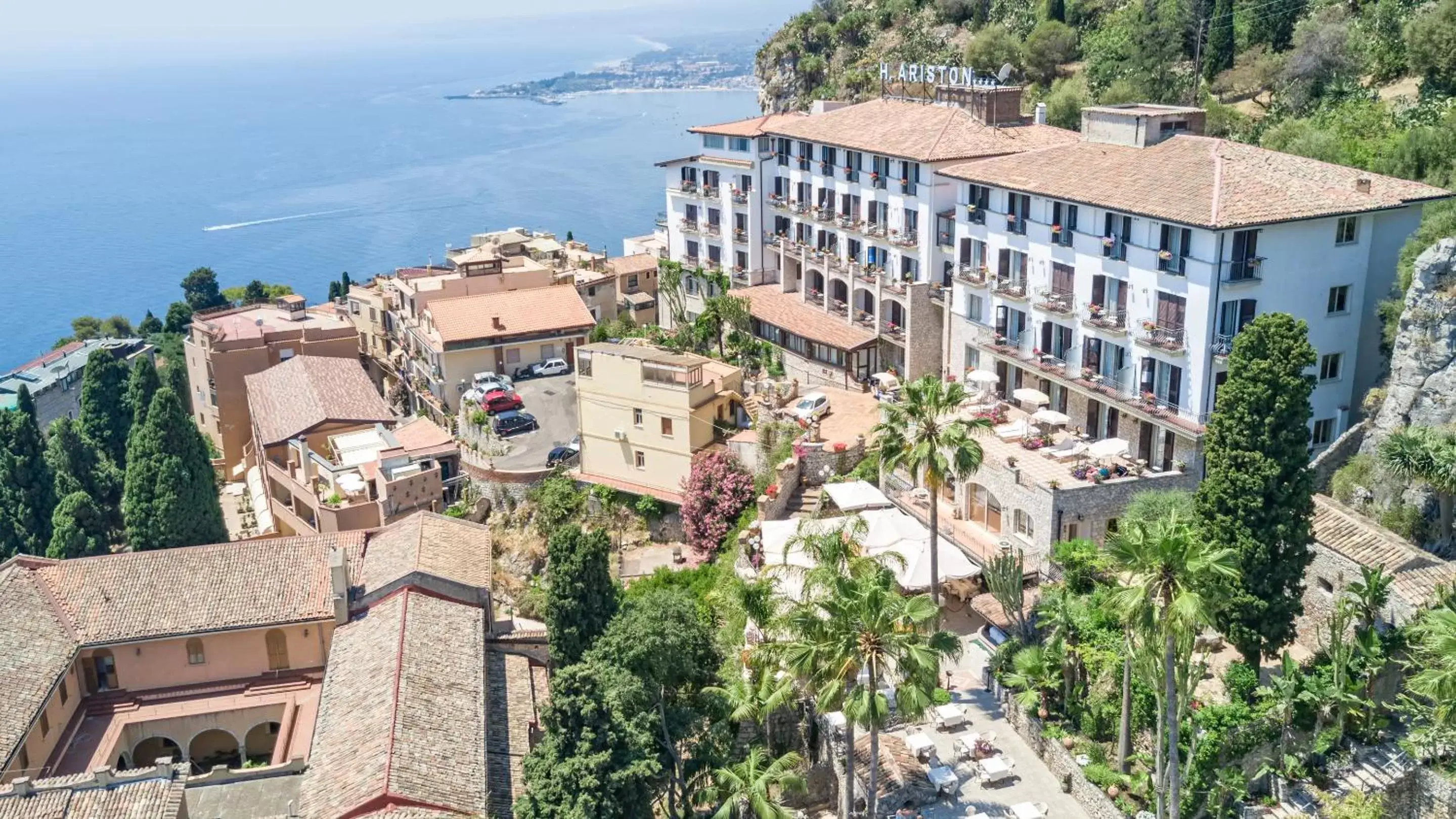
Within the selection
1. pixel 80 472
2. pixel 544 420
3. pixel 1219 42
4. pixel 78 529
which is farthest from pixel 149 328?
pixel 1219 42

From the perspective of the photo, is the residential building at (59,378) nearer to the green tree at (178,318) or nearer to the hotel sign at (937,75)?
the green tree at (178,318)

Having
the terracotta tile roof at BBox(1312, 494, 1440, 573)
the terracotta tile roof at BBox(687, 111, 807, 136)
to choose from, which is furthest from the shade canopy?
the terracotta tile roof at BBox(687, 111, 807, 136)

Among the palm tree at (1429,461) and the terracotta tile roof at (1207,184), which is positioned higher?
the terracotta tile roof at (1207,184)

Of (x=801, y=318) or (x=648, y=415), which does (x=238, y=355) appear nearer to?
(x=648, y=415)

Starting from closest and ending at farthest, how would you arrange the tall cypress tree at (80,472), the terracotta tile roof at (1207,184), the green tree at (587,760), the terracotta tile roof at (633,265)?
the green tree at (587,760) < the terracotta tile roof at (1207,184) < the tall cypress tree at (80,472) < the terracotta tile roof at (633,265)

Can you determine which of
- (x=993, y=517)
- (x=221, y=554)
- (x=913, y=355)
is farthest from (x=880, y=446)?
(x=221, y=554)

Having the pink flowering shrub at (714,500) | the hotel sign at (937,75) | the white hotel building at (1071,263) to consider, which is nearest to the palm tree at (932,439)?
the white hotel building at (1071,263)

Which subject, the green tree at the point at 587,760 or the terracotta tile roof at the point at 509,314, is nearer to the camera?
the green tree at the point at 587,760
